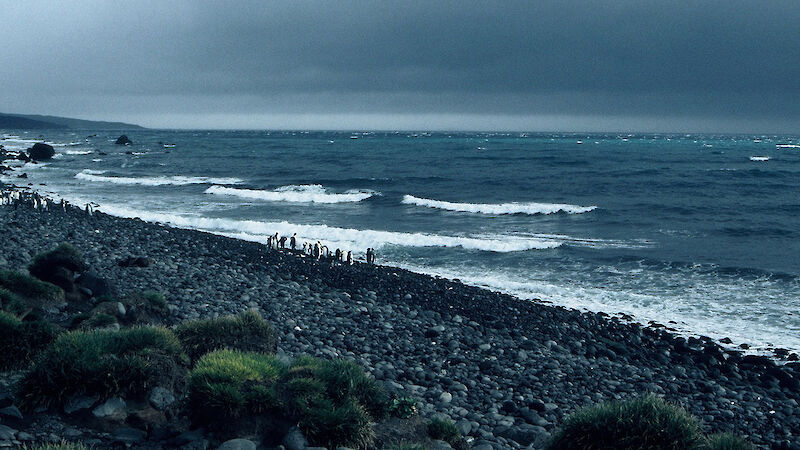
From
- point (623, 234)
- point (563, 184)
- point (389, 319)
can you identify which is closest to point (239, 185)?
point (563, 184)

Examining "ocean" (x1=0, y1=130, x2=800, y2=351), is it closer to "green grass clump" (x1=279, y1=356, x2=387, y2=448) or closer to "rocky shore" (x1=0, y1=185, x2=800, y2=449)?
"rocky shore" (x1=0, y1=185, x2=800, y2=449)

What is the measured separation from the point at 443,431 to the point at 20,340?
6021 millimetres

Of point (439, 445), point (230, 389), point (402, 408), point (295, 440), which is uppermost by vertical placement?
point (230, 389)

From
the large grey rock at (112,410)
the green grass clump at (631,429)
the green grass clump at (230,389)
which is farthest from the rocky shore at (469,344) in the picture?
the green grass clump at (631,429)

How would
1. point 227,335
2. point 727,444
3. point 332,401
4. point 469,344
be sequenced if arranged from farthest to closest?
1. point 469,344
2. point 227,335
3. point 332,401
4. point 727,444

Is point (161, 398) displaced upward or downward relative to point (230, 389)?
downward

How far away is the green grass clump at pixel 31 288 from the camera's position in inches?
479

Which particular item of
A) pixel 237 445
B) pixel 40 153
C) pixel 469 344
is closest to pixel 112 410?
pixel 237 445

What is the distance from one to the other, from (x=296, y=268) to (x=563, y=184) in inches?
1612

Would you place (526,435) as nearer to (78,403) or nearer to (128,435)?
(128,435)

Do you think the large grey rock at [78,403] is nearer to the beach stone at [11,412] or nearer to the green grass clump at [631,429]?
the beach stone at [11,412]

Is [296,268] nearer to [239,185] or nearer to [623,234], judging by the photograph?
[623,234]

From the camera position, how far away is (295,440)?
22.8 feet

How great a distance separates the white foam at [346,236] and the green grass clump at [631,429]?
64.4ft
